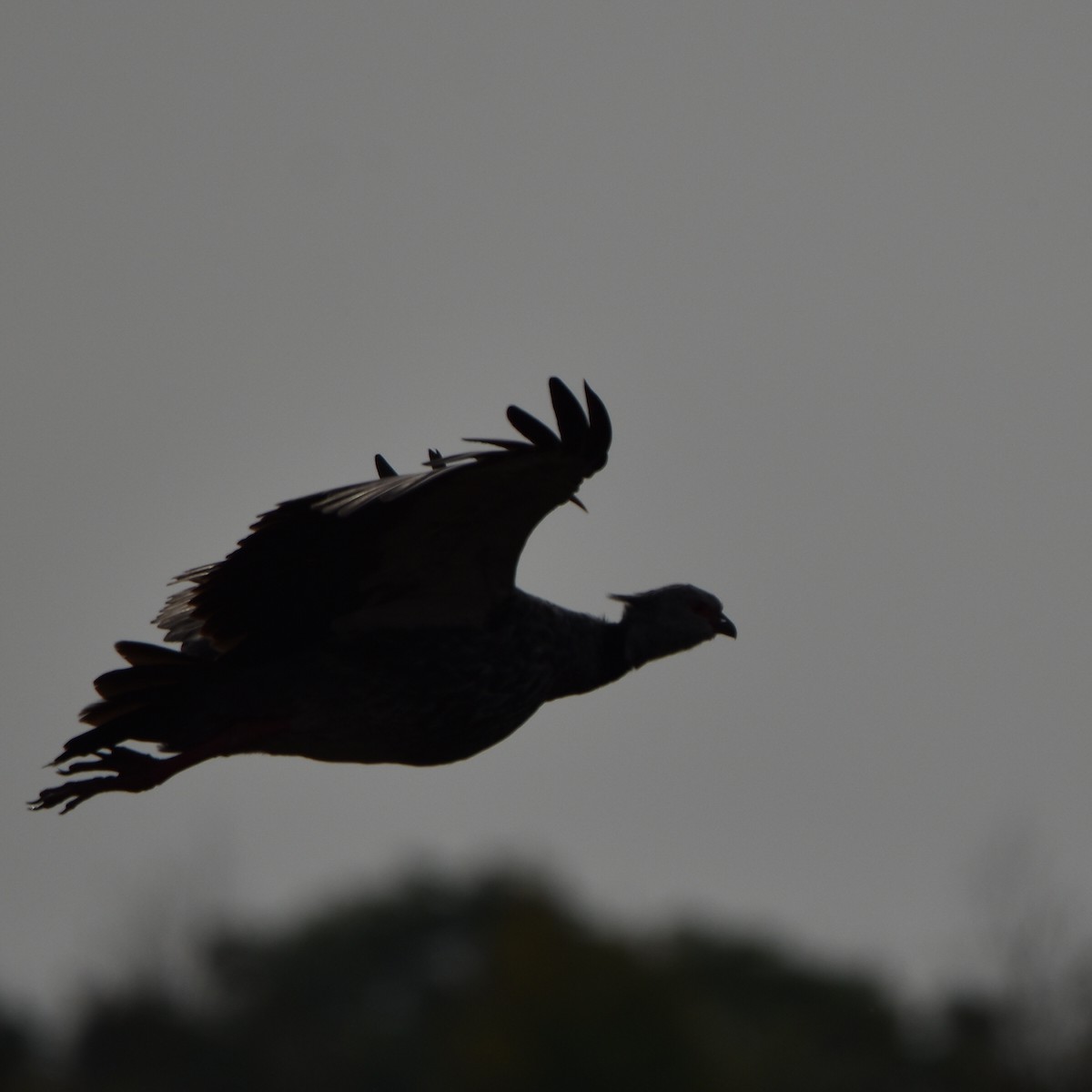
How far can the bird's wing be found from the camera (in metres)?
6.04

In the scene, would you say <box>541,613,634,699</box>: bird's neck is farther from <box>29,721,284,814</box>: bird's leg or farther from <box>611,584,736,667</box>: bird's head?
<box>29,721,284,814</box>: bird's leg

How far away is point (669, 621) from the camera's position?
7484 millimetres

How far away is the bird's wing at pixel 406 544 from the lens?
6.04 m

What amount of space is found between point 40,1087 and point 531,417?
36578 mm

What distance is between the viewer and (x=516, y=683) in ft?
22.8

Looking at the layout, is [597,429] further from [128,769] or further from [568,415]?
[128,769]

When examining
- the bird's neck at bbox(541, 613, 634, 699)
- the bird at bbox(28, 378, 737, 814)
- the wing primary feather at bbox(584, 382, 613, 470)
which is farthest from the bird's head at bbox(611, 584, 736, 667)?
the wing primary feather at bbox(584, 382, 613, 470)

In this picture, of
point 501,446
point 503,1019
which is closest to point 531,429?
point 501,446

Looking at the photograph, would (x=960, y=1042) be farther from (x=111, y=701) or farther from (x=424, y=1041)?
(x=111, y=701)

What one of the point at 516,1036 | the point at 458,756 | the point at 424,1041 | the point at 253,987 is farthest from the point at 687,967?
the point at 458,756

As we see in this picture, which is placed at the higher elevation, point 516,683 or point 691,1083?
point 516,683

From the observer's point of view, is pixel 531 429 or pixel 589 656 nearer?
pixel 531 429

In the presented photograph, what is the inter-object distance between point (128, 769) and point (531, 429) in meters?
1.79

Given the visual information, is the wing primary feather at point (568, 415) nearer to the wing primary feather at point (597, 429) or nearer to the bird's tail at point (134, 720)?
the wing primary feather at point (597, 429)
